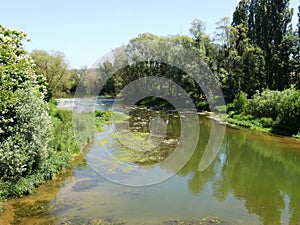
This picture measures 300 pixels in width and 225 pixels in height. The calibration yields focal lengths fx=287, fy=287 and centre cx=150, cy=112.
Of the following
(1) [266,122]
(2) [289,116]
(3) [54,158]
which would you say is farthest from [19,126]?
(1) [266,122]

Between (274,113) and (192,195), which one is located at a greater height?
(274,113)

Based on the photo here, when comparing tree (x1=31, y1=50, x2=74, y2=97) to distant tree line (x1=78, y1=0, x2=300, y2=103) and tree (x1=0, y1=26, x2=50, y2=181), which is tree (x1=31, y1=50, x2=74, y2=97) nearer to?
distant tree line (x1=78, y1=0, x2=300, y2=103)

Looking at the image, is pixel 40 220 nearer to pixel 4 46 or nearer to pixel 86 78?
pixel 4 46

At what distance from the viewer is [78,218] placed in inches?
353

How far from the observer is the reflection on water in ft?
30.7

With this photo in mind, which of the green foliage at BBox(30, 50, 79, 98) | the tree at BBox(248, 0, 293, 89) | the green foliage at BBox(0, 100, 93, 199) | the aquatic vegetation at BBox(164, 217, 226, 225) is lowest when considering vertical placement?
the aquatic vegetation at BBox(164, 217, 226, 225)

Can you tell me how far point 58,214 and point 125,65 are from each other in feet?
124

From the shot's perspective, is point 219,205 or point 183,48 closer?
point 219,205

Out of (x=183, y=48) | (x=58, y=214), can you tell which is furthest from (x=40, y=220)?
(x=183, y=48)

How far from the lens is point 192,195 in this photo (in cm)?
1120

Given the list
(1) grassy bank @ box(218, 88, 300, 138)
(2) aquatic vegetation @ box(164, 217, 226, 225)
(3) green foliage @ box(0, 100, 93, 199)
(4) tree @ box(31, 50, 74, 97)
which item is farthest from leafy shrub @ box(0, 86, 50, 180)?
(4) tree @ box(31, 50, 74, 97)

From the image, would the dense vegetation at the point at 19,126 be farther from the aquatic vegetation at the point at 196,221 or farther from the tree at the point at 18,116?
the aquatic vegetation at the point at 196,221

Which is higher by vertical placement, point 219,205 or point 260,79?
point 260,79

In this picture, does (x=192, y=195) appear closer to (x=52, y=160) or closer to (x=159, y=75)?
(x=52, y=160)
